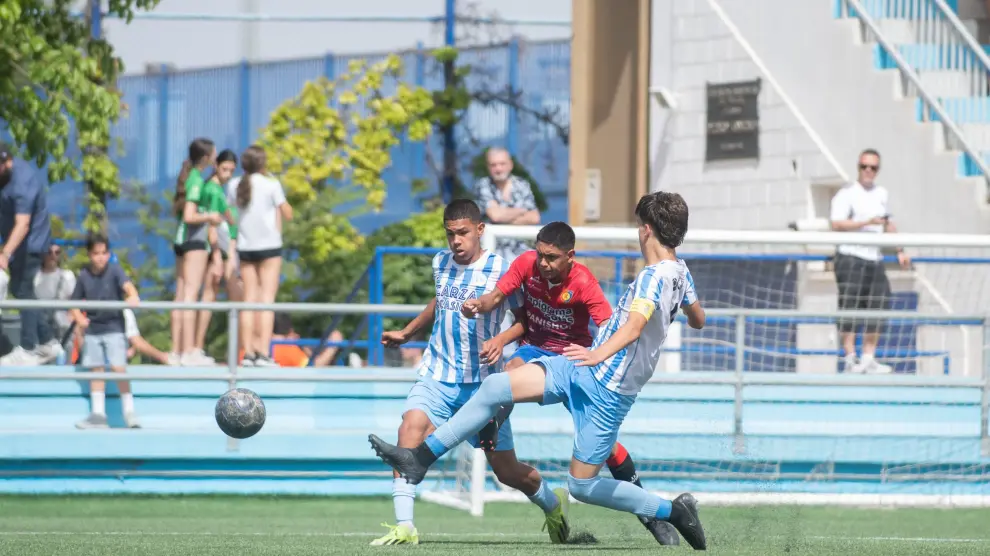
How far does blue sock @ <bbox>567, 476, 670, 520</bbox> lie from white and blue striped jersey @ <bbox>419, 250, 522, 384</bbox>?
38.3 inches

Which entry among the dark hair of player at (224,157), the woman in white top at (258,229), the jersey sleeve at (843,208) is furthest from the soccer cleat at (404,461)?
the jersey sleeve at (843,208)

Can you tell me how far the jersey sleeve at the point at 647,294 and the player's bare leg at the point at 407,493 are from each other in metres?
1.40

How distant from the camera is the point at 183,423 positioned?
1212 cm

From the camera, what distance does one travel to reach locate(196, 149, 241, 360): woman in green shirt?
13.0 metres

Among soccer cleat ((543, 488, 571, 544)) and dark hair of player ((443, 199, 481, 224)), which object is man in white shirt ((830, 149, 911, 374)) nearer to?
soccer cleat ((543, 488, 571, 544))

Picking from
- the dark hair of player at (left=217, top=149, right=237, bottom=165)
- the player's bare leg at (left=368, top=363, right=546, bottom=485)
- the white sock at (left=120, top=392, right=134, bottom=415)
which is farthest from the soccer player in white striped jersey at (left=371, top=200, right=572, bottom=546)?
the dark hair of player at (left=217, top=149, right=237, bottom=165)

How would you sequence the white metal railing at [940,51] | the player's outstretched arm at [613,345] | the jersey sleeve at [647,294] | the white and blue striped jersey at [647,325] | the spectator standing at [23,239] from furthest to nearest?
the white metal railing at [940,51] < the spectator standing at [23,239] < the white and blue striped jersey at [647,325] < the jersey sleeve at [647,294] < the player's outstretched arm at [613,345]

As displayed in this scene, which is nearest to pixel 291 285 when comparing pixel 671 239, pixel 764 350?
pixel 764 350

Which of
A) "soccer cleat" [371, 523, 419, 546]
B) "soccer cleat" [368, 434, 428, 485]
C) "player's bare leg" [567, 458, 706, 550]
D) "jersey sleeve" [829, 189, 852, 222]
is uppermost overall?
"jersey sleeve" [829, 189, 852, 222]

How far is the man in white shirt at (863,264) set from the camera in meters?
12.4

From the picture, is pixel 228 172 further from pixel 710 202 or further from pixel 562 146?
pixel 562 146

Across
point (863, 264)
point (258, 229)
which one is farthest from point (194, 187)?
point (863, 264)

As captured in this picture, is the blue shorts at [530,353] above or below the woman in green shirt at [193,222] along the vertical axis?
below

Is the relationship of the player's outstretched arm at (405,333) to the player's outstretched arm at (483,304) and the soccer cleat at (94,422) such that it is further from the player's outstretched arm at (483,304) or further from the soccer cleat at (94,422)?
the soccer cleat at (94,422)
